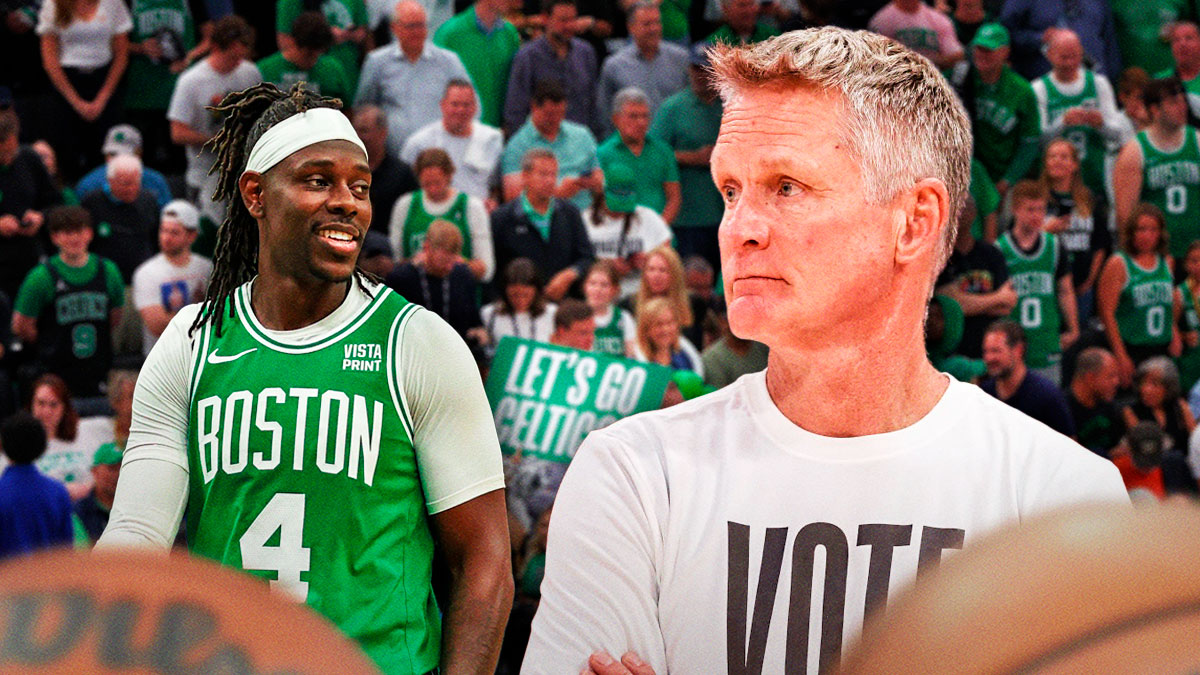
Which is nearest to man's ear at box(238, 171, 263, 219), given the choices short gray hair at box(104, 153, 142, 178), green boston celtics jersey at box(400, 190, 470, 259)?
green boston celtics jersey at box(400, 190, 470, 259)

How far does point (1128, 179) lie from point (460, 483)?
7.92 m

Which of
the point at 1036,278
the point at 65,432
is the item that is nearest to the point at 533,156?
the point at 65,432

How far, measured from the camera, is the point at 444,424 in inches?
111

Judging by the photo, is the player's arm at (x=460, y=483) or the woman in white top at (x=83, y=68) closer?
the player's arm at (x=460, y=483)

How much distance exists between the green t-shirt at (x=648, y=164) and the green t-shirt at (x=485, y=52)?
668mm

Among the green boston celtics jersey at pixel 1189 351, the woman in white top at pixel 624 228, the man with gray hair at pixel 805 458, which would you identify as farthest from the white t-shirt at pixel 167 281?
the green boston celtics jersey at pixel 1189 351

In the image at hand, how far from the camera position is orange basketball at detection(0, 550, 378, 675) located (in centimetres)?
125

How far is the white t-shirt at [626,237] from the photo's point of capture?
871 cm

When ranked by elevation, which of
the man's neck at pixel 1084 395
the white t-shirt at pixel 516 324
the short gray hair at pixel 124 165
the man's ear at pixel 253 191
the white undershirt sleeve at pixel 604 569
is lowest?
the man's neck at pixel 1084 395

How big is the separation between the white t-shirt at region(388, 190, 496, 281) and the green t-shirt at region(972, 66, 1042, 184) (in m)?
3.61

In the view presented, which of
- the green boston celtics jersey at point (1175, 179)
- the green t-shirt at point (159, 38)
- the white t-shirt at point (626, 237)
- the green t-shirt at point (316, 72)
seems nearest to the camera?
the green t-shirt at point (316, 72)

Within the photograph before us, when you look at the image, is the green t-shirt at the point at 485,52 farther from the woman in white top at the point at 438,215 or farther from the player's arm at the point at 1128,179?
the player's arm at the point at 1128,179

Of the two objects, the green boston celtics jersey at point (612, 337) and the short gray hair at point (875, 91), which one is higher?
the short gray hair at point (875, 91)

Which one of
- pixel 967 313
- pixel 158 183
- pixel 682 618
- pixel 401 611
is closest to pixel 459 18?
pixel 158 183
